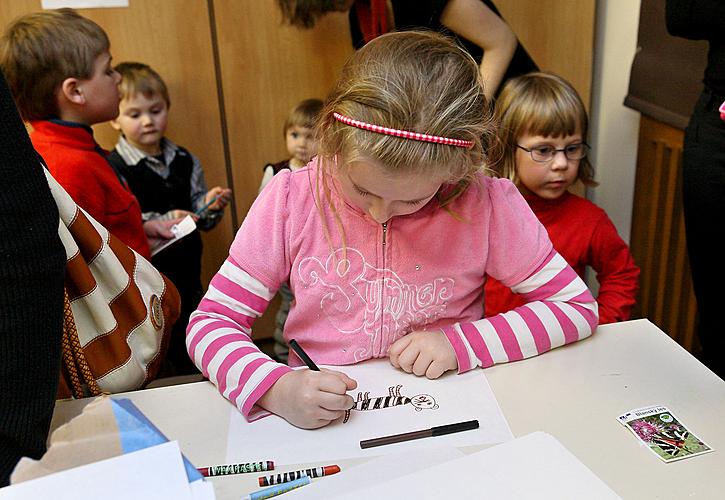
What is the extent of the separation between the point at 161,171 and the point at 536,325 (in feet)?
4.77

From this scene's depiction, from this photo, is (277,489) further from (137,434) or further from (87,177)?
(87,177)

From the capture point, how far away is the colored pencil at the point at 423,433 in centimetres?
80

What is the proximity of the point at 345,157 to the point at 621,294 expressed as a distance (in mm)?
909

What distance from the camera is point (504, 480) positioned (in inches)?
27.2

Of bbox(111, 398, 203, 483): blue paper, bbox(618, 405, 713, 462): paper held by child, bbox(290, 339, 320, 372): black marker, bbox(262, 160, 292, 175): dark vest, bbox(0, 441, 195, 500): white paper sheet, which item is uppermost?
bbox(111, 398, 203, 483): blue paper

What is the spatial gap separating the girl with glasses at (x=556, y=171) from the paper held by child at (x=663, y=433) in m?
0.71

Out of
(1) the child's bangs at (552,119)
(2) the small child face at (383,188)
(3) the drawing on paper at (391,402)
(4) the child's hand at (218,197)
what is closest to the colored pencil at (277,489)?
(3) the drawing on paper at (391,402)

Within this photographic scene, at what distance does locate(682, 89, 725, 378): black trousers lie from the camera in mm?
1473

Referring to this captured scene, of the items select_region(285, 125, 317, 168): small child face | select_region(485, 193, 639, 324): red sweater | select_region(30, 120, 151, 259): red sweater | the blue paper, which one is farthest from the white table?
select_region(285, 125, 317, 168): small child face

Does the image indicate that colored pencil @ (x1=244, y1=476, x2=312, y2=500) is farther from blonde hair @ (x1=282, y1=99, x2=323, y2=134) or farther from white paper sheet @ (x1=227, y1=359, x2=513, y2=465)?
blonde hair @ (x1=282, y1=99, x2=323, y2=134)

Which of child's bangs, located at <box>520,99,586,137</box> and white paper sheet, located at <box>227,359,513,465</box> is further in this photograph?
child's bangs, located at <box>520,99,586,137</box>

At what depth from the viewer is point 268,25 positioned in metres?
2.09

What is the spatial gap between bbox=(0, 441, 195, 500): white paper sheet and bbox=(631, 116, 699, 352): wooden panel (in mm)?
1821

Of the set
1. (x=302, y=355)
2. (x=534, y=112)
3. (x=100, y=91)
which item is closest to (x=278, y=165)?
(x=100, y=91)
